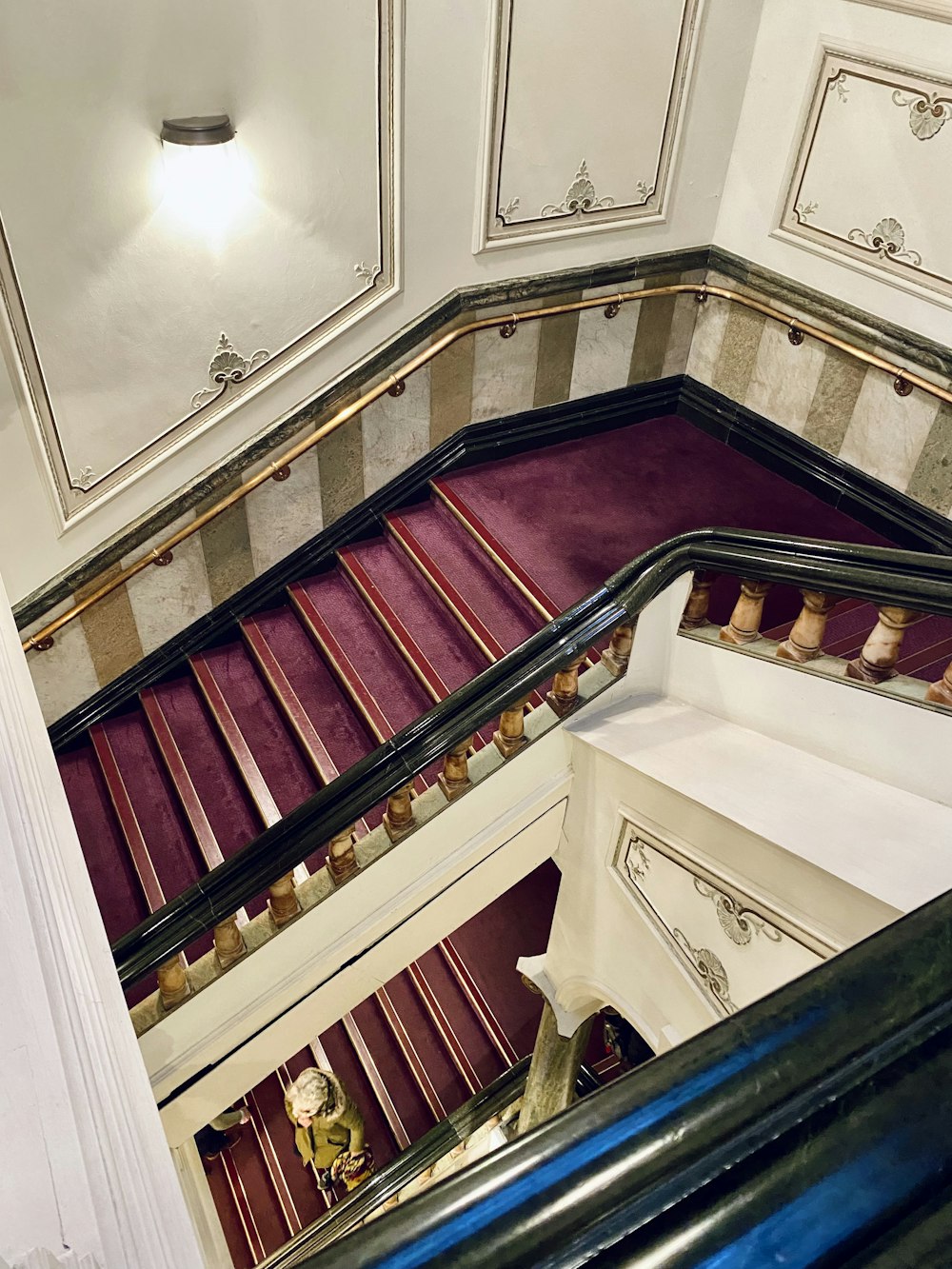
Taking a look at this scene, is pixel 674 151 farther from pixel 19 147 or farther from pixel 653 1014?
pixel 653 1014

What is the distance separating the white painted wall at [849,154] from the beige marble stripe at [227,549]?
8.85 feet

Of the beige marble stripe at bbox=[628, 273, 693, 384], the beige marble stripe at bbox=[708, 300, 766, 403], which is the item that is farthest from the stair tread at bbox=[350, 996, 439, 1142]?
the beige marble stripe at bbox=[708, 300, 766, 403]

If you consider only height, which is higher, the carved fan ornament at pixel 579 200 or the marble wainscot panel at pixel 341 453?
the carved fan ornament at pixel 579 200

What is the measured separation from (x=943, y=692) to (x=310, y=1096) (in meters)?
3.58

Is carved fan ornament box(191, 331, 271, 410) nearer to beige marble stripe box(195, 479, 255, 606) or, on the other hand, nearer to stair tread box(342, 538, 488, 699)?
beige marble stripe box(195, 479, 255, 606)

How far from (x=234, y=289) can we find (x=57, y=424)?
2.76 ft

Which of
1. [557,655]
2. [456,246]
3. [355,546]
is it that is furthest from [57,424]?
[557,655]

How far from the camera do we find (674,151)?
4.14 meters

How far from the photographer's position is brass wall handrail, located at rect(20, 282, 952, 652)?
3.78 meters

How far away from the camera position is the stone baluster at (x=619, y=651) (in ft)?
9.50

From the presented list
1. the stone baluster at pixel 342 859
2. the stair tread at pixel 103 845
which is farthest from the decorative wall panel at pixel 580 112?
the stair tread at pixel 103 845

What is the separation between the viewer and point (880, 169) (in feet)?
12.2

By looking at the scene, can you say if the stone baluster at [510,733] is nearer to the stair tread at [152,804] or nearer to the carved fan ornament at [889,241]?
the stair tread at [152,804]

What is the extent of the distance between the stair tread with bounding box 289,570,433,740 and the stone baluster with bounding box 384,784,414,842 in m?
0.83
